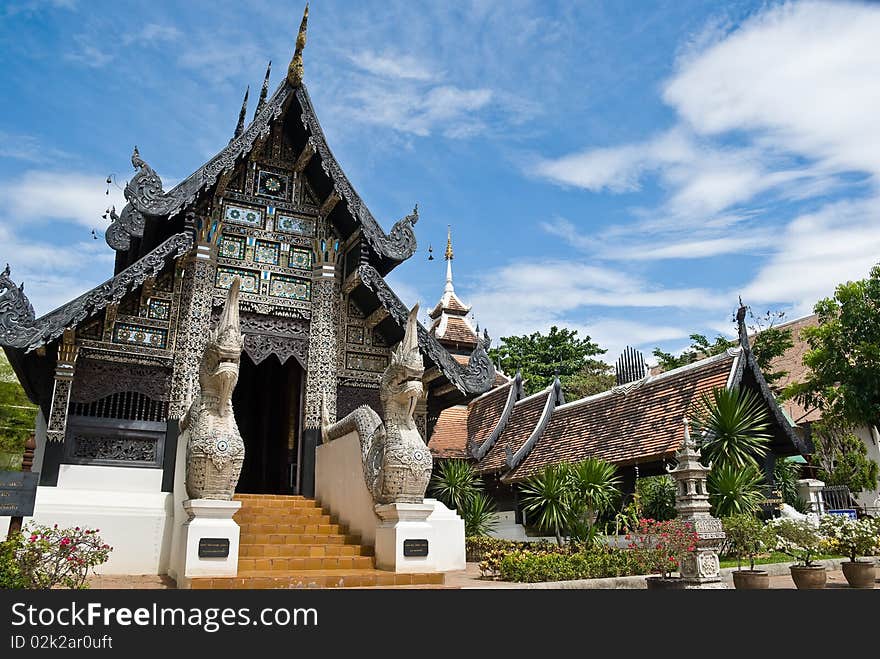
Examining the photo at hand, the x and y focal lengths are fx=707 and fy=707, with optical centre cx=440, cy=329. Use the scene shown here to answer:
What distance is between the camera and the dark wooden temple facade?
8.45m

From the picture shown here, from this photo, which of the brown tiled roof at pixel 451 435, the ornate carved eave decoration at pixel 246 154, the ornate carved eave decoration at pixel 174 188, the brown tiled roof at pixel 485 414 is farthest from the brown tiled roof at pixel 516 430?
the ornate carved eave decoration at pixel 174 188

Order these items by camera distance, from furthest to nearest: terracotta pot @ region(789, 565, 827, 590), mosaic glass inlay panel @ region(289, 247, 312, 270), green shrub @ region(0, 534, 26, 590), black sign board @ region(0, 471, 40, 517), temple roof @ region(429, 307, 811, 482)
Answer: temple roof @ region(429, 307, 811, 482) → mosaic glass inlay panel @ region(289, 247, 312, 270) → terracotta pot @ region(789, 565, 827, 590) → black sign board @ region(0, 471, 40, 517) → green shrub @ region(0, 534, 26, 590)

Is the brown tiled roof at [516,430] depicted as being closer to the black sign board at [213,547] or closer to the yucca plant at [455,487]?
the yucca plant at [455,487]

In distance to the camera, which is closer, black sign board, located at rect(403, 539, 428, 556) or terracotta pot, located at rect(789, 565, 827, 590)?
black sign board, located at rect(403, 539, 428, 556)

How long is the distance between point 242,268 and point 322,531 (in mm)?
3875

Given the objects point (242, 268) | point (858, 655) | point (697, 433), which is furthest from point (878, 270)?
point (858, 655)

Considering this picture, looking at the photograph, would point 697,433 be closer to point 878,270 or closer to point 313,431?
point 313,431

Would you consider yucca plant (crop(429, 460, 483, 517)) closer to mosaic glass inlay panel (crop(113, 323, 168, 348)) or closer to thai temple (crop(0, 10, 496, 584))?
thai temple (crop(0, 10, 496, 584))

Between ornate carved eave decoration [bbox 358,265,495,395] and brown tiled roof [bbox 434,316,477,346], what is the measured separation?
458 inches

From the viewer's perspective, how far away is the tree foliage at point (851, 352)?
1912 centimetres

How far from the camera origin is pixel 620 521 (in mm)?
11617

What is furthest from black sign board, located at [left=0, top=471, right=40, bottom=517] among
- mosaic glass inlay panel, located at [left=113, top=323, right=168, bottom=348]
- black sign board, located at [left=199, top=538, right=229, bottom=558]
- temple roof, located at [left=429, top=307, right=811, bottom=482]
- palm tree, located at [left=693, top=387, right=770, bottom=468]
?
palm tree, located at [left=693, top=387, right=770, bottom=468]

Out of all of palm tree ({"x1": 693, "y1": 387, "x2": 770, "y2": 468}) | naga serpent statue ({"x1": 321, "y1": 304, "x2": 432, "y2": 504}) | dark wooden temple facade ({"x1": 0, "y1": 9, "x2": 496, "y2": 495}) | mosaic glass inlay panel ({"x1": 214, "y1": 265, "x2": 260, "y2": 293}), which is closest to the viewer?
naga serpent statue ({"x1": 321, "y1": 304, "x2": 432, "y2": 504})

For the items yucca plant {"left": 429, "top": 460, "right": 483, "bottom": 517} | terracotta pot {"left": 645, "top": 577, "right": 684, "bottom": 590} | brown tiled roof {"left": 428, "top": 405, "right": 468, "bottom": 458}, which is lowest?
terracotta pot {"left": 645, "top": 577, "right": 684, "bottom": 590}
